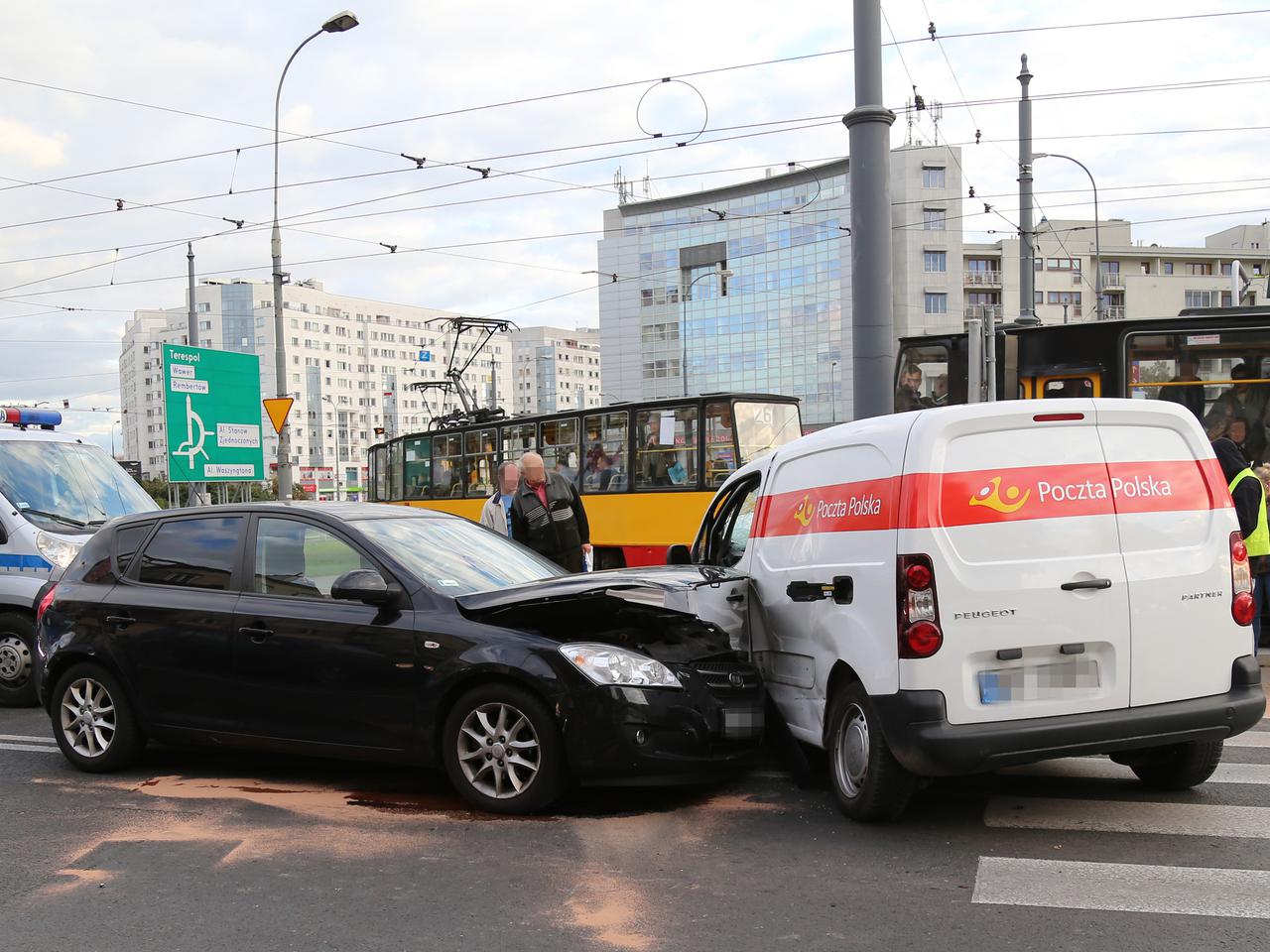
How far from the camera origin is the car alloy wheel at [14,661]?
29.9 ft

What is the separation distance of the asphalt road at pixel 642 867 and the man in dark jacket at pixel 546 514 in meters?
3.46

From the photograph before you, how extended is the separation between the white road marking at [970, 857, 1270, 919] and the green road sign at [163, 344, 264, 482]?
14871 millimetres

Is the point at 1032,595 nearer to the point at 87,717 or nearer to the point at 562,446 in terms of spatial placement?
the point at 87,717

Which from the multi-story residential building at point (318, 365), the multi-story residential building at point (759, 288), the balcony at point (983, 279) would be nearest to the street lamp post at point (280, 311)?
the multi-story residential building at point (759, 288)

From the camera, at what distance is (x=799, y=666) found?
5.94 m

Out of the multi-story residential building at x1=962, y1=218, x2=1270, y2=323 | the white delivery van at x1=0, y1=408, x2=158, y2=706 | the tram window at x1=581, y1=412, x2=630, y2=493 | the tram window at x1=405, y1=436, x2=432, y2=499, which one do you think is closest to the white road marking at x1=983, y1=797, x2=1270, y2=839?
the white delivery van at x1=0, y1=408, x2=158, y2=706

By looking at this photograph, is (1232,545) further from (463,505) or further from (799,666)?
(463,505)

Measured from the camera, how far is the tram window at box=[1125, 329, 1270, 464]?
11.7 meters

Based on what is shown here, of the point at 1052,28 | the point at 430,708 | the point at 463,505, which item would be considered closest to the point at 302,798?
the point at 430,708

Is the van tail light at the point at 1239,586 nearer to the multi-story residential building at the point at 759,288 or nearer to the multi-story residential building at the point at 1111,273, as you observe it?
the multi-story residential building at the point at 759,288

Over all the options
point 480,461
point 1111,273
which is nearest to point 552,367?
point 1111,273

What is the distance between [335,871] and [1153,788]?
390 cm

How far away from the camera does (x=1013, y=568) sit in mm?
4855

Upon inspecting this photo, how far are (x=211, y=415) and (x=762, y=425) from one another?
8501 mm
